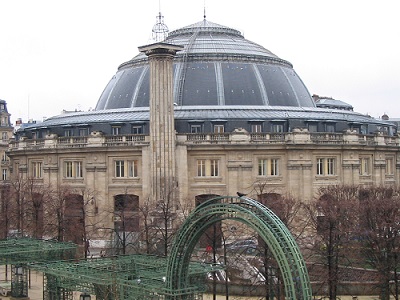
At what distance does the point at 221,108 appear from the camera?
76.4 m

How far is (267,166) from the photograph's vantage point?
68.1 metres

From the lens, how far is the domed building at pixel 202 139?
65.8 meters

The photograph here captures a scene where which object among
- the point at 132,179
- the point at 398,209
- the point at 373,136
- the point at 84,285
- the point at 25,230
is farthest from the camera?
the point at 373,136

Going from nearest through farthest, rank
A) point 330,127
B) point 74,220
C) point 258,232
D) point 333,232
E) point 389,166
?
1. point 258,232
2. point 333,232
3. point 74,220
4. point 330,127
5. point 389,166

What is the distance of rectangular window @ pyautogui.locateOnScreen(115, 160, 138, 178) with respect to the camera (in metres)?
68.8

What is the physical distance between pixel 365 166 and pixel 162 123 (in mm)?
23228

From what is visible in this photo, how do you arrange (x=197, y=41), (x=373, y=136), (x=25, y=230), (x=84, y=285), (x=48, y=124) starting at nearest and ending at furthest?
(x=84, y=285), (x=25, y=230), (x=373, y=136), (x=48, y=124), (x=197, y=41)

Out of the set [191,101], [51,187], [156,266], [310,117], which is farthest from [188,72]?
[156,266]

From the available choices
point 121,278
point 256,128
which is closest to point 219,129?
point 256,128

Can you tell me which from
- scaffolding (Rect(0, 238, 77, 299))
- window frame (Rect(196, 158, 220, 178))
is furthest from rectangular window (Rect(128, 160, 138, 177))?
scaffolding (Rect(0, 238, 77, 299))

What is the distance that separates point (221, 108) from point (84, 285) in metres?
45.0

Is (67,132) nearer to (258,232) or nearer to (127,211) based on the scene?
(127,211)

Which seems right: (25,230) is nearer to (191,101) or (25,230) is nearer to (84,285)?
(191,101)

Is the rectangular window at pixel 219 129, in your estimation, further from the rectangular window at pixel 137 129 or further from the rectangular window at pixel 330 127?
the rectangular window at pixel 330 127
